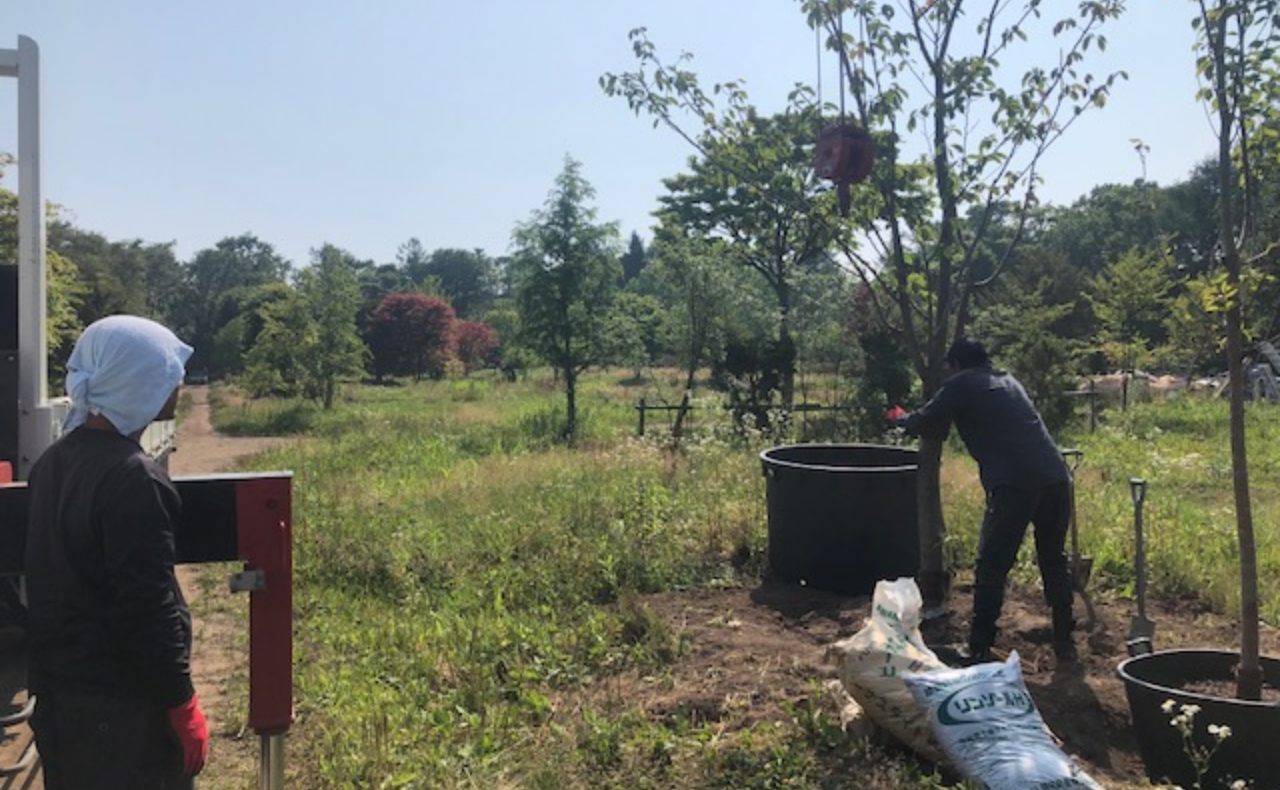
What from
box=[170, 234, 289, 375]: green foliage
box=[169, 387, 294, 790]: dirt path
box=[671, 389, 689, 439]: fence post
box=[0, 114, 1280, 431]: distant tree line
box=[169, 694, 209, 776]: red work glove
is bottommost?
box=[169, 387, 294, 790]: dirt path

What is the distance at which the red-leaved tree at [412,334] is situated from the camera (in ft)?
150

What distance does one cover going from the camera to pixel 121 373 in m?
2.17

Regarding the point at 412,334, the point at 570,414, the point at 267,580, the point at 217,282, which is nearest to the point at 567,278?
the point at 570,414

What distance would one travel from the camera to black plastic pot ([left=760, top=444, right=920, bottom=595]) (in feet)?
17.6

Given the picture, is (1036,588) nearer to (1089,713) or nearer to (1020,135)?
(1089,713)

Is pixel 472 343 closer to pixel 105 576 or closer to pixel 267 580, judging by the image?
pixel 267 580

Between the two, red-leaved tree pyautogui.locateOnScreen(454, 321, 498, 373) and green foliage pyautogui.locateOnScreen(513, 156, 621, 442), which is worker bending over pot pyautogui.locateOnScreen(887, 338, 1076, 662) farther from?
red-leaved tree pyautogui.locateOnScreen(454, 321, 498, 373)

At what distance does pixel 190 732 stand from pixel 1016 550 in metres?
3.68

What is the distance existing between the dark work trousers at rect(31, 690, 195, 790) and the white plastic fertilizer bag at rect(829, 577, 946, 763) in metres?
2.25

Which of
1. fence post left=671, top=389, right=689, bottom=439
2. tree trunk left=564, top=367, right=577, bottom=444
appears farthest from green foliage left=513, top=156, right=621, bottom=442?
fence post left=671, top=389, right=689, bottom=439

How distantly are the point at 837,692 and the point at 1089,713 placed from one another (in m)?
1.05

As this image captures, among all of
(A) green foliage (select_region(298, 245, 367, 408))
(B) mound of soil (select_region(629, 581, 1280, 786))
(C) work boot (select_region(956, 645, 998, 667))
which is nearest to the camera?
(B) mound of soil (select_region(629, 581, 1280, 786))

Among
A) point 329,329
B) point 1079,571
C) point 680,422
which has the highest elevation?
point 329,329

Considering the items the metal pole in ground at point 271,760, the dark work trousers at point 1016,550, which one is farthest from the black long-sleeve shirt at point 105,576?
the dark work trousers at point 1016,550
